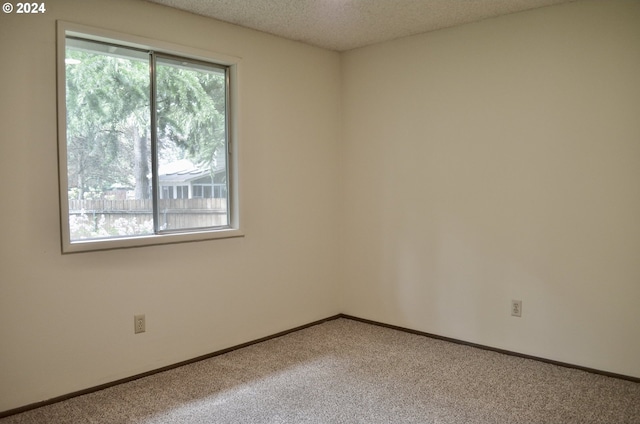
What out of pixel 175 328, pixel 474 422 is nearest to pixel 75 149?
pixel 175 328

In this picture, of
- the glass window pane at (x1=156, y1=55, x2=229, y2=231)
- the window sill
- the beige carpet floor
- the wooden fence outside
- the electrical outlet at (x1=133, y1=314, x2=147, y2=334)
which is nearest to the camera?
the beige carpet floor

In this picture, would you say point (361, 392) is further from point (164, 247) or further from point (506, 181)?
point (506, 181)

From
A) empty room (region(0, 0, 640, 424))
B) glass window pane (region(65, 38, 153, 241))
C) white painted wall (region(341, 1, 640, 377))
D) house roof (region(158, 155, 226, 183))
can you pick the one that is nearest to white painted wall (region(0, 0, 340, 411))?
empty room (region(0, 0, 640, 424))

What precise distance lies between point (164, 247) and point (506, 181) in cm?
244

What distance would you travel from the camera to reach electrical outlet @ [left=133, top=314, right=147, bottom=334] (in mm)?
3006

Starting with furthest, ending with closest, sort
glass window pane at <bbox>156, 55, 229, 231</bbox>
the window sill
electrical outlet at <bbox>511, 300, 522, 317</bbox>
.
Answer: electrical outlet at <bbox>511, 300, 522, 317</bbox> → glass window pane at <bbox>156, 55, 229, 231</bbox> → the window sill

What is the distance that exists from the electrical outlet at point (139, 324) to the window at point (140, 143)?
18.6 inches

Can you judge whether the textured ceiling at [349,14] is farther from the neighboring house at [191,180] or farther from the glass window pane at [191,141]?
the neighboring house at [191,180]

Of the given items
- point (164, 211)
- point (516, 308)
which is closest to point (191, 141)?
point (164, 211)

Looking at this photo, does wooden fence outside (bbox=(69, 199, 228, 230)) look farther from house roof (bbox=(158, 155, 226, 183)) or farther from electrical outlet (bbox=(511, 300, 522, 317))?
electrical outlet (bbox=(511, 300, 522, 317))

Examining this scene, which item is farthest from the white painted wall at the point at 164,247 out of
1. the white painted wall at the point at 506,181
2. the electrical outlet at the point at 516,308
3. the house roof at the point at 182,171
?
the electrical outlet at the point at 516,308

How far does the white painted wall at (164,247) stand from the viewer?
8.30ft

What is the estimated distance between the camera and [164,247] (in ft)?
10.4

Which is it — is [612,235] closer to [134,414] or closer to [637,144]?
[637,144]
